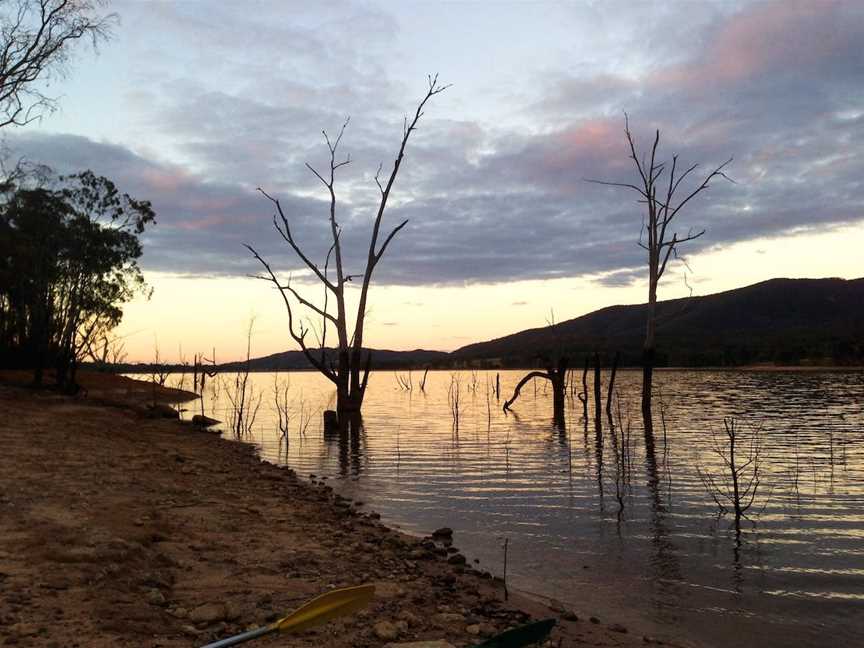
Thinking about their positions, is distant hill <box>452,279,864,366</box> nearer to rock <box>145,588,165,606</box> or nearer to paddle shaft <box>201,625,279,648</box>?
rock <box>145,588,165,606</box>

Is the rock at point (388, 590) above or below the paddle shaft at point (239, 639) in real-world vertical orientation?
below

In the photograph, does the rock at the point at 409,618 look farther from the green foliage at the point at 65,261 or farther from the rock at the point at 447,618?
the green foliage at the point at 65,261

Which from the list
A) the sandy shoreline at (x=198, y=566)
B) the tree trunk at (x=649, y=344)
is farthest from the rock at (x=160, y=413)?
the tree trunk at (x=649, y=344)

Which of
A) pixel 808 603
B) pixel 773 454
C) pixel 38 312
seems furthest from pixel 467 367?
pixel 808 603

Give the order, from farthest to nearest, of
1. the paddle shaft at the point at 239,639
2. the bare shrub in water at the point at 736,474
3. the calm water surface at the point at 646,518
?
the bare shrub in water at the point at 736,474 < the calm water surface at the point at 646,518 < the paddle shaft at the point at 239,639

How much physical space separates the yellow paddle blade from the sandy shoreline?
1.15 ft

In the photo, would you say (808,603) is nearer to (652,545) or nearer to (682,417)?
(652,545)

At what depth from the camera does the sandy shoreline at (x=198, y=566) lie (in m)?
5.12

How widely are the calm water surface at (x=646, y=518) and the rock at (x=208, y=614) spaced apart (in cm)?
362

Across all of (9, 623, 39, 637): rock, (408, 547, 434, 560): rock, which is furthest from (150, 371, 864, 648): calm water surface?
(9, 623, 39, 637): rock

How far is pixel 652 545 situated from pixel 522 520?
2361mm

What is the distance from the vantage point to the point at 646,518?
11.2m

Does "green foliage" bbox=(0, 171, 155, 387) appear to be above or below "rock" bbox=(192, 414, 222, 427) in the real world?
above

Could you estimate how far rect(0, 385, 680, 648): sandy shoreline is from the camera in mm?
5121
